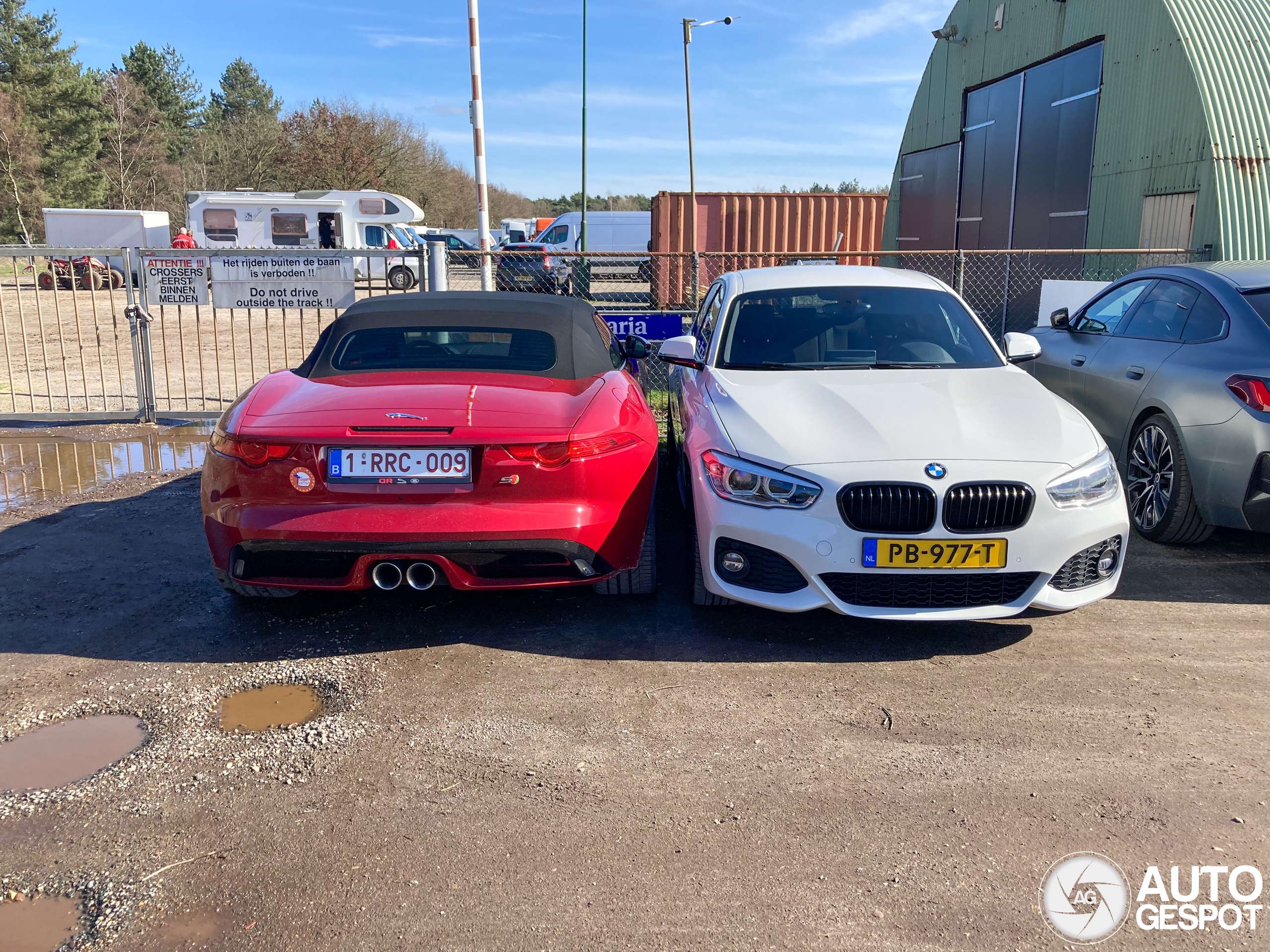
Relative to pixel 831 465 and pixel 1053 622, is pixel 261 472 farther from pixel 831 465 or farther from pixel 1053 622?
pixel 1053 622

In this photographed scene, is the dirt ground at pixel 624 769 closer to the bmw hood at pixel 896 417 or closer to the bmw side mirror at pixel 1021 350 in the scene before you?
the bmw hood at pixel 896 417

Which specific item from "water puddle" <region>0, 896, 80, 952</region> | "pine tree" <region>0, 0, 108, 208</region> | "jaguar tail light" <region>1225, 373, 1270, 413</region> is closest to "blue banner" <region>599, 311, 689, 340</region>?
"jaguar tail light" <region>1225, 373, 1270, 413</region>

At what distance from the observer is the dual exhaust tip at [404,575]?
3889 millimetres

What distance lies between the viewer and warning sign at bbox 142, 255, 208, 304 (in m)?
9.18

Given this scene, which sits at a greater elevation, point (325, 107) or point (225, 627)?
point (325, 107)

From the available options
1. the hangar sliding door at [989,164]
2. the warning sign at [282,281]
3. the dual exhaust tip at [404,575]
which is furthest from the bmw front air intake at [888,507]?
the hangar sliding door at [989,164]

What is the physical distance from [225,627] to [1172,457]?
16.9 feet

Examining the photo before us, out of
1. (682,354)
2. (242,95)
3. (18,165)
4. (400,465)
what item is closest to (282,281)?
(682,354)

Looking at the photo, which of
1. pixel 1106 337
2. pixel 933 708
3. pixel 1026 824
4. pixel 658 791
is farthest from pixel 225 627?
pixel 1106 337

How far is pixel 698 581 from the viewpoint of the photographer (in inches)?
171

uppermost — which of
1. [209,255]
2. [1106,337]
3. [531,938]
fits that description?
[209,255]

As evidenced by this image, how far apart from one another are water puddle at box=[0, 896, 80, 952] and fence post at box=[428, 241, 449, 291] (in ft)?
23.8

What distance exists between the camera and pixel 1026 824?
287 cm

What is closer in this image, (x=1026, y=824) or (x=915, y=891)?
(x=915, y=891)
